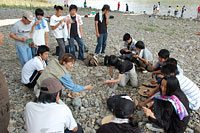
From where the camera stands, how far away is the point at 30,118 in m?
1.83

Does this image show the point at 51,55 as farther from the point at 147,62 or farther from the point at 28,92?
the point at 147,62

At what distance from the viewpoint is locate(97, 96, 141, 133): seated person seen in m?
1.77

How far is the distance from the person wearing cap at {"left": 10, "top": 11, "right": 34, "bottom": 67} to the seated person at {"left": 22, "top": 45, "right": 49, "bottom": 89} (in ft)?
2.44

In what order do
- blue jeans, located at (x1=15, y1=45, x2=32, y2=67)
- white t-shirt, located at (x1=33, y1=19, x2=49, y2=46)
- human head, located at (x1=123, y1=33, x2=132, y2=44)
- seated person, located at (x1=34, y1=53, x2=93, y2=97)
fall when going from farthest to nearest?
human head, located at (x1=123, y1=33, x2=132, y2=44), white t-shirt, located at (x1=33, y1=19, x2=49, y2=46), blue jeans, located at (x1=15, y1=45, x2=32, y2=67), seated person, located at (x1=34, y1=53, x2=93, y2=97)

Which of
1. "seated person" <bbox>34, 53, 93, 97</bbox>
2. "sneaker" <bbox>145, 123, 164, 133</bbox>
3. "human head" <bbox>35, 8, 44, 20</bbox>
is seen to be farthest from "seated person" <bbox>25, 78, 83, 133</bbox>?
"human head" <bbox>35, 8, 44, 20</bbox>

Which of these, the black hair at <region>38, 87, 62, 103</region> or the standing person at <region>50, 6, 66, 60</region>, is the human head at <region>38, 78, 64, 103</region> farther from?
the standing person at <region>50, 6, 66, 60</region>

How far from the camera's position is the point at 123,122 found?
1841mm

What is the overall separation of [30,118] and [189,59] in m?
6.30

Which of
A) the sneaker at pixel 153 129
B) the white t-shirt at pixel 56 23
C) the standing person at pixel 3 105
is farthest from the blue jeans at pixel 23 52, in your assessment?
the sneaker at pixel 153 129

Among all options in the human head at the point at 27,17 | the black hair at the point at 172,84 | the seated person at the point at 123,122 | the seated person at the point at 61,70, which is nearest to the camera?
the seated person at the point at 123,122

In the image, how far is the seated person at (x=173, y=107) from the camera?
2.40 meters

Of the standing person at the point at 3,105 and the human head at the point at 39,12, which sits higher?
the human head at the point at 39,12

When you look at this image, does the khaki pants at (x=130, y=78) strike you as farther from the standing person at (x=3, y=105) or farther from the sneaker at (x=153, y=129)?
the standing person at (x=3, y=105)

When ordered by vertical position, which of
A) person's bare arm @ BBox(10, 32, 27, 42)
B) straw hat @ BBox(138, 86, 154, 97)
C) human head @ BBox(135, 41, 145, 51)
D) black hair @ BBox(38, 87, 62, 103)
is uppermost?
person's bare arm @ BBox(10, 32, 27, 42)
